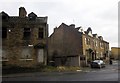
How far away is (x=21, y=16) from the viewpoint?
43469 millimetres

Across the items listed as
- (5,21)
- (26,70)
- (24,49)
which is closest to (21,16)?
(5,21)

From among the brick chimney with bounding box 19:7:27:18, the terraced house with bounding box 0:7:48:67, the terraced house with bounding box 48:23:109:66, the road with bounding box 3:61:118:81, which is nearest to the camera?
the road with bounding box 3:61:118:81

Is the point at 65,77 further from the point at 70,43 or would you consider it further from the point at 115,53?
the point at 115,53

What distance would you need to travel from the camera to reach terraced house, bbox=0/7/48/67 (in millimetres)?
40709

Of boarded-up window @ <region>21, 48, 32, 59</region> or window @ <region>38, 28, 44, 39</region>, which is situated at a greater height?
window @ <region>38, 28, 44, 39</region>

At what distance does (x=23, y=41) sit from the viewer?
4138 cm

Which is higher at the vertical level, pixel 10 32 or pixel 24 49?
pixel 10 32

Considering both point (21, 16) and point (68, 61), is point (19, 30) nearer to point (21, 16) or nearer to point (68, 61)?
point (21, 16)

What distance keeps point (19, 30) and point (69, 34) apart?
858 inches

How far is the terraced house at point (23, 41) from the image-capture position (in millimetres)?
40709


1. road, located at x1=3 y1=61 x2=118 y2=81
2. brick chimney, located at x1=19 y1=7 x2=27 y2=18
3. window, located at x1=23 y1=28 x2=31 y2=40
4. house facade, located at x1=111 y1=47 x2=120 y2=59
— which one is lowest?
road, located at x1=3 y1=61 x2=118 y2=81

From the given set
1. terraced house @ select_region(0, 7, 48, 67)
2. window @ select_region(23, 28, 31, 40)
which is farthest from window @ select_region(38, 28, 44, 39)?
window @ select_region(23, 28, 31, 40)

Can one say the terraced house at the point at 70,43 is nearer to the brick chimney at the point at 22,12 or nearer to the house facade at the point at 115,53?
the brick chimney at the point at 22,12

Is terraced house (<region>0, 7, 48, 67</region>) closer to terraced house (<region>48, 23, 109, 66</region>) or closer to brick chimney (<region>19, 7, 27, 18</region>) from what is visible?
brick chimney (<region>19, 7, 27, 18</region>)
